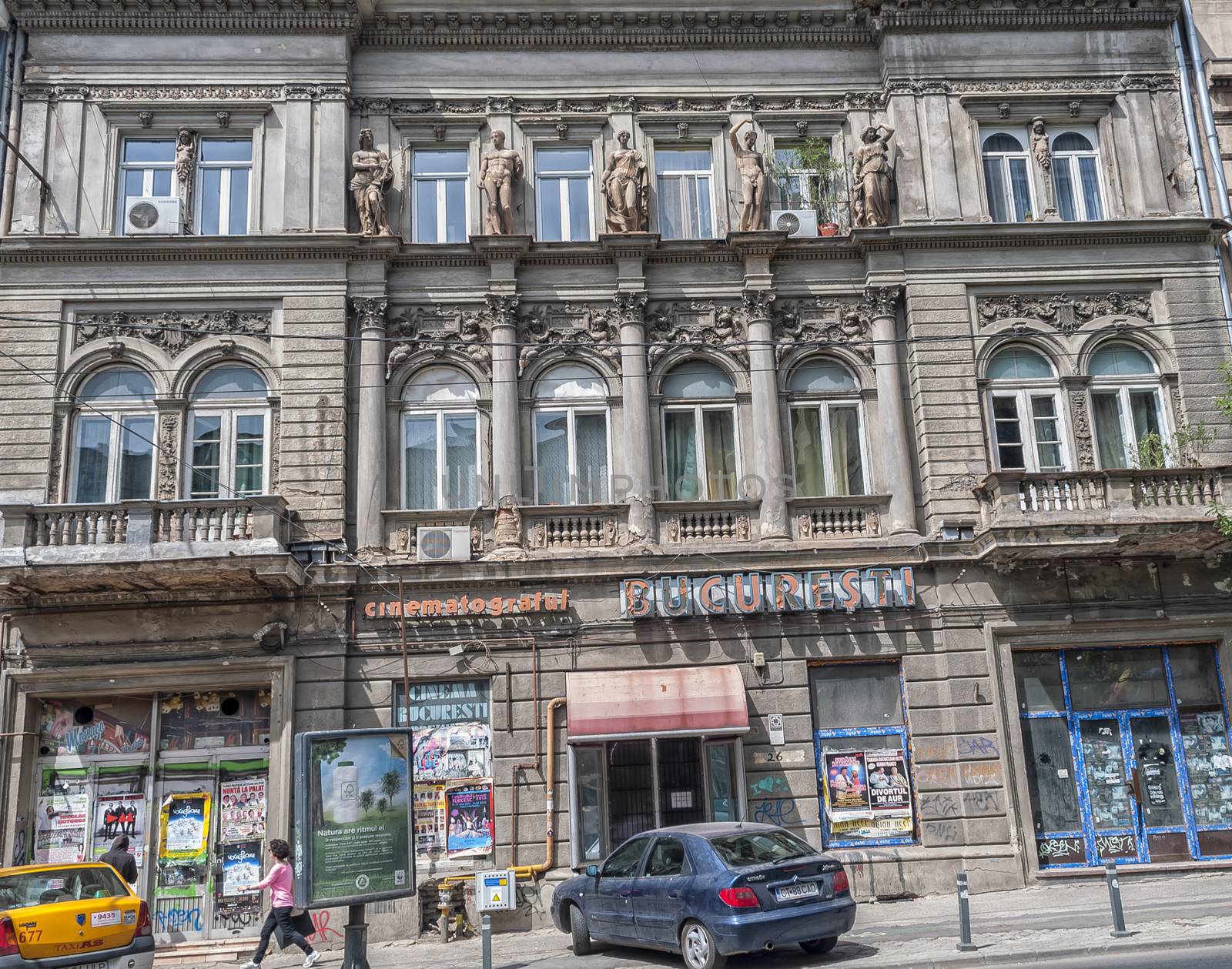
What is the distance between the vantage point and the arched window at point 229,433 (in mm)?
19203

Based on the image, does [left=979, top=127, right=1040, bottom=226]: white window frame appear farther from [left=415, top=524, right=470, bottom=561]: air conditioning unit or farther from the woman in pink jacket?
the woman in pink jacket

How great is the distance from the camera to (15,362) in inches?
752

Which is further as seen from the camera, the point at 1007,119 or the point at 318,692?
the point at 1007,119

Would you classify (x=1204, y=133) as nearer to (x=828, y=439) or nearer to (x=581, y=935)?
(x=828, y=439)

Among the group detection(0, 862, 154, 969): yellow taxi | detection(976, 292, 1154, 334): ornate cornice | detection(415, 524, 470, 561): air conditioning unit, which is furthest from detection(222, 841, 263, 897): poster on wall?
detection(976, 292, 1154, 334): ornate cornice

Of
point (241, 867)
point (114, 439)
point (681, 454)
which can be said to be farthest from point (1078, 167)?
point (241, 867)

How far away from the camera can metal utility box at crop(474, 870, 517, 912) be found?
15.0 meters

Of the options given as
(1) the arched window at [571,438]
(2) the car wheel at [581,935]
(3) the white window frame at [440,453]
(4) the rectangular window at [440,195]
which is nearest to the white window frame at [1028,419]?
(1) the arched window at [571,438]

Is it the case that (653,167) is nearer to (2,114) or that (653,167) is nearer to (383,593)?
(383,593)

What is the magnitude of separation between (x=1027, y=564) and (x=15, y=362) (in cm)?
1790

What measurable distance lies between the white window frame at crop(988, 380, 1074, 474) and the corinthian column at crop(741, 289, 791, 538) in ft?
12.9

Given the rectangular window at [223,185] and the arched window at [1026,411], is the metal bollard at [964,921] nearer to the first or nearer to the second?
the arched window at [1026,411]

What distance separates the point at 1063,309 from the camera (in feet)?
67.6

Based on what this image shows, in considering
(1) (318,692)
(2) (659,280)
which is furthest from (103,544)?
(2) (659,280)
